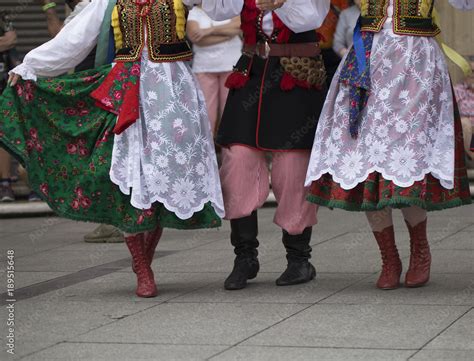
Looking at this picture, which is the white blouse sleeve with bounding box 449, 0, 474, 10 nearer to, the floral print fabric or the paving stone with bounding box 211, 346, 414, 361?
the floral print fabric

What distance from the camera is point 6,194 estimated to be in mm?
12266

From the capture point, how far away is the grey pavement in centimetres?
554

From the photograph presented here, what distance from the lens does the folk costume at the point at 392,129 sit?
659cm

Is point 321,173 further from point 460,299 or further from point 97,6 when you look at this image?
point 97,6

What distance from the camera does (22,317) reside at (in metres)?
6.52

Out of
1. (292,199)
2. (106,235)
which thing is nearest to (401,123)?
(292,199)

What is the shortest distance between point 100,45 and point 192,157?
773mm

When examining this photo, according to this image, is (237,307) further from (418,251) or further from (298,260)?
(418,251)

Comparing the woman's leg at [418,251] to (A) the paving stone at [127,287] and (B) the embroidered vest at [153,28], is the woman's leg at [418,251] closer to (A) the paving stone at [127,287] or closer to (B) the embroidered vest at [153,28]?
(A) the paving stone at [127,287]

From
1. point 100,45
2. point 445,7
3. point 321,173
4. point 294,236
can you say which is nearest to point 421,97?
point 321,173

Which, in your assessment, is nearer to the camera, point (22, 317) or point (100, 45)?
point (22, 317)

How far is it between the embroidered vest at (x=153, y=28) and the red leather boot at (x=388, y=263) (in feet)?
4.67

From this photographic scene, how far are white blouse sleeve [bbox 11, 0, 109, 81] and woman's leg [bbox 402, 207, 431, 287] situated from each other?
1.88 metres

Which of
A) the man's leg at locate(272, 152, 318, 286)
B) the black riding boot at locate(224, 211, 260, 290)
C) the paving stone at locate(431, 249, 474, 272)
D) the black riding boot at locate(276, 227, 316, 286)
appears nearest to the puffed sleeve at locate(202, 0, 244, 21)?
the man's leg at locate(272, 152, 318, 286)
